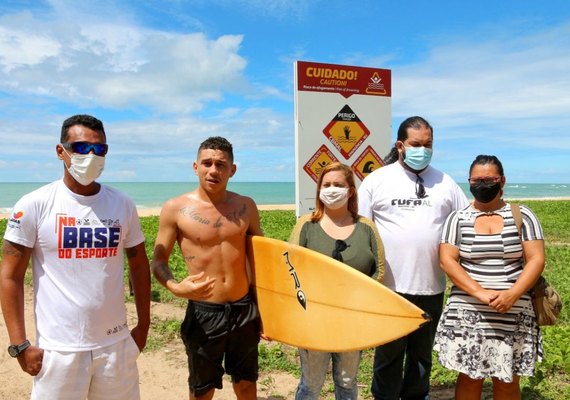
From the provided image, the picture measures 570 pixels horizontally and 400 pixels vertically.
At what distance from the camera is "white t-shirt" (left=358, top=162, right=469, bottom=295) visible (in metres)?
3.12

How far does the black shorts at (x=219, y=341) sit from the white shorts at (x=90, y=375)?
0.48 meters

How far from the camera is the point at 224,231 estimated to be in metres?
2.92

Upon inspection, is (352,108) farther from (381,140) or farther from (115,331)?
(115,331)

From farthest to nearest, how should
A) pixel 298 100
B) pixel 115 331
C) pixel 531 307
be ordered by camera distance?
1. pixel 298 100
2. pixel 531 307
3. pixel 115 331

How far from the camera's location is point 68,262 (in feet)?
7.52

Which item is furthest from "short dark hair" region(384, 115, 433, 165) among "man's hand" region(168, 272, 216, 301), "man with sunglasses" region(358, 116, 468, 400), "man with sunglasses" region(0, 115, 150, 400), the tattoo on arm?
"man with sunglasses" region(0, 115, 150, 400)

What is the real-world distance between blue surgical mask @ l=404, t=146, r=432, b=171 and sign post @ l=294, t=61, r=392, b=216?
1.21 m

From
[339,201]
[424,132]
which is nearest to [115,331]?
[339,201]

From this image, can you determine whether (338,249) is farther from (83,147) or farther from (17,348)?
(17,348)

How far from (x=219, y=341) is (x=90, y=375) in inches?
32.1

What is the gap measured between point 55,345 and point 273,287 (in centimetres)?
139

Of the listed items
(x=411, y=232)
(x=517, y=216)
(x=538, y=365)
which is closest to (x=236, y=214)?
(x=411, y=232)

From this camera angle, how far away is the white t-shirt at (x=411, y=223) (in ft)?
10.2

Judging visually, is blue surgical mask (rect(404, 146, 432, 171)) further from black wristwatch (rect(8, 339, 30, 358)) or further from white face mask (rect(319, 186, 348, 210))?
black wristwatch (rect(8, 339, 30, 358))
